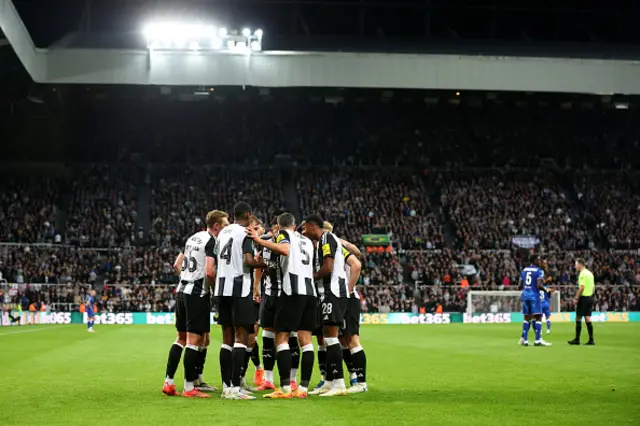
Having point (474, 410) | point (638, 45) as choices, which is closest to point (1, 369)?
point (474, 410)

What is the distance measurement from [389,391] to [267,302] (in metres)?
2.30

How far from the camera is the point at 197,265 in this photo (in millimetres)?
12531

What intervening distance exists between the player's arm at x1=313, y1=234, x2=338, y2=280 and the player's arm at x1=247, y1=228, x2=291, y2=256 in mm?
688

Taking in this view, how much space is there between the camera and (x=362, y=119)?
60.3 m

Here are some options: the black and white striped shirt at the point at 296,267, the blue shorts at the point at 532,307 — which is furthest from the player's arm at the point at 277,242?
the blue shorts at the point at 532,307

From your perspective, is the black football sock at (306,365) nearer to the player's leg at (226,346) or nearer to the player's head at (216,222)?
the player's leg at (226,346)

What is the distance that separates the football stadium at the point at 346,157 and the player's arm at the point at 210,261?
39.8ft

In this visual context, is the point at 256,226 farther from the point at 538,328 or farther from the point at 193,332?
the point at 538,328

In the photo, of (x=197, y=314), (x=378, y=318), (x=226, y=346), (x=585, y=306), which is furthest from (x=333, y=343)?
(x=378, y=318)

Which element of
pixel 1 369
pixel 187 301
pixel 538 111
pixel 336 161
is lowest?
pixel 1 369

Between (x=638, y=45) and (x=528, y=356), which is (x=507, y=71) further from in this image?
(x=528, y=356)

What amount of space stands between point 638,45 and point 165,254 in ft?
102

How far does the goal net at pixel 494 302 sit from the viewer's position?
47750 mm

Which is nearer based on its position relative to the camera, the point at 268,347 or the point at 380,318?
the point at 268,347
